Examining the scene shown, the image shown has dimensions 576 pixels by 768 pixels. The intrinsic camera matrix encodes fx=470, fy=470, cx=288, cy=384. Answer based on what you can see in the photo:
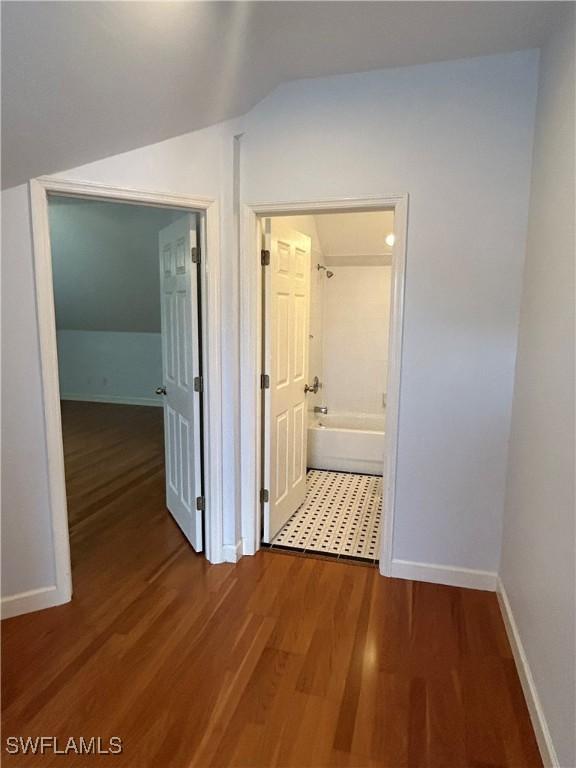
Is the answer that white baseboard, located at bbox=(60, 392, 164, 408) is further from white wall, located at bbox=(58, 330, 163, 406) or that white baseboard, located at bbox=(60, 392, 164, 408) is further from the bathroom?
the bathroom

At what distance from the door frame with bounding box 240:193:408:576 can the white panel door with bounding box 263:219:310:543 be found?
0.07 meters

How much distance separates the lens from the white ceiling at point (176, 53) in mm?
1430

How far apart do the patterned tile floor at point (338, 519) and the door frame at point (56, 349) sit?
60cm

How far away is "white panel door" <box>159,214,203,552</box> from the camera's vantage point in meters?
2.62

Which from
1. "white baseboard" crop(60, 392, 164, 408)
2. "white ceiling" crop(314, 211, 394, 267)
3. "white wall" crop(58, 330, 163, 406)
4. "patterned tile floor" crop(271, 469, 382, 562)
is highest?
"white ceiling" crop(314, 211, 394, 267)

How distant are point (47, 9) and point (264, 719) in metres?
2.35

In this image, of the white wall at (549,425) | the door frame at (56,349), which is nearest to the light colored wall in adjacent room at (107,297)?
the door frame at (56,349)

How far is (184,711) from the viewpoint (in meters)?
1.73

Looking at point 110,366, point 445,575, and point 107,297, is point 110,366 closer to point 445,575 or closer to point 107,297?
point 107,297

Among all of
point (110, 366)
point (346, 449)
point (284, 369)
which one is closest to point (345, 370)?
point (346, 449)

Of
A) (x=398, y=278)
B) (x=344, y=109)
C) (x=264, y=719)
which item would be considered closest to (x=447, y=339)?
(x=398, y=278)

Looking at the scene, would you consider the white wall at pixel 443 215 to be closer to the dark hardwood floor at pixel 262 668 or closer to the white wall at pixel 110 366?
the dark hardwood floor at pixel 262 668

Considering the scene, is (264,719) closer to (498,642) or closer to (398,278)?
(498,642)

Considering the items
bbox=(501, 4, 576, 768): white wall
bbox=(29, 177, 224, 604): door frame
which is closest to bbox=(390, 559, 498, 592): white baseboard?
bbox=(501, 4, 576, 768): white wall
